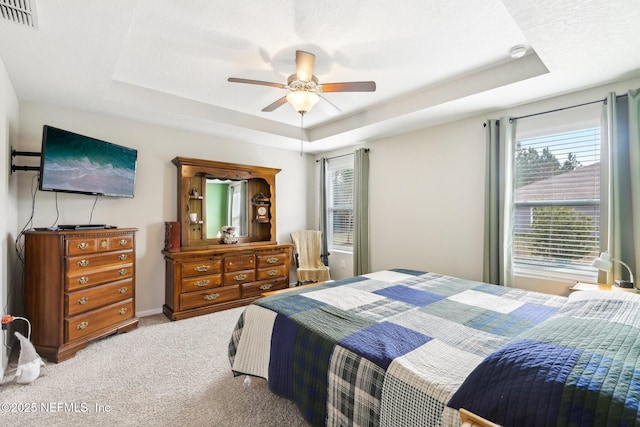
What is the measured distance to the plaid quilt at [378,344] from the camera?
114cm

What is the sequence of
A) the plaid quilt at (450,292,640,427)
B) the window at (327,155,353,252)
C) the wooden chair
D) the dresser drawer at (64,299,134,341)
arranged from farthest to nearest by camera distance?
1. the window at (327,155,353,252)
2. the wooden chair
3. the dresser drawer at (64,299,134,341)
4. the plaid quilt at (450,292,640,427)

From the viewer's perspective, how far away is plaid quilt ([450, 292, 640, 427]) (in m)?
0.78

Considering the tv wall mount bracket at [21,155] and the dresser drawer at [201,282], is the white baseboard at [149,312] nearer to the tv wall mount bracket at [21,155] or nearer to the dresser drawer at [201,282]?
the dresser drawer at [201,282]

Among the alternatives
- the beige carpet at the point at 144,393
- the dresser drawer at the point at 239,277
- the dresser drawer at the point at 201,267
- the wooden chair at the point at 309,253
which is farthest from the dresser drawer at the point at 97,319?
the wooden chair at the point at 309,253

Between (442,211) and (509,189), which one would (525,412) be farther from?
(442,211)

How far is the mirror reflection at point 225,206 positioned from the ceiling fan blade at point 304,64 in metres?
2.36

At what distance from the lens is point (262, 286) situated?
4203 mm

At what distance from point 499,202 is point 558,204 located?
0.48 m

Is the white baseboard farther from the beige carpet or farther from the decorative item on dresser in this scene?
the beige carpet

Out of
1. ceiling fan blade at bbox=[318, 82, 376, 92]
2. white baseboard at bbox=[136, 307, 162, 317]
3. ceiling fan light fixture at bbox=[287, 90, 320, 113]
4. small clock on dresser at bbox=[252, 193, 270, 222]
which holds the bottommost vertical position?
white baseboard at bbox=[136, 307, 162, 317]

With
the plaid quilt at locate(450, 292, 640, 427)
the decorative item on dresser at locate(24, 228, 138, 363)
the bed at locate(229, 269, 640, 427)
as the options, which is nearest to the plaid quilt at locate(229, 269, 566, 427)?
the bed at locate(229, 269, 640, 427)

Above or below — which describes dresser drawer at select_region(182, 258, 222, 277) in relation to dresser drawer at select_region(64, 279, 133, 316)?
above

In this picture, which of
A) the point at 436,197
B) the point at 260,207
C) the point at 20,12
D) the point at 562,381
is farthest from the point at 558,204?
the point at 20,12

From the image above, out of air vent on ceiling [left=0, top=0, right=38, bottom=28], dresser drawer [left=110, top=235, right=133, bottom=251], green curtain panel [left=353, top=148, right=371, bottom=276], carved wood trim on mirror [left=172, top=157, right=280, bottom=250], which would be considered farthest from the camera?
green curtain panel [left=353, top=148, right=371, bottom=276]
